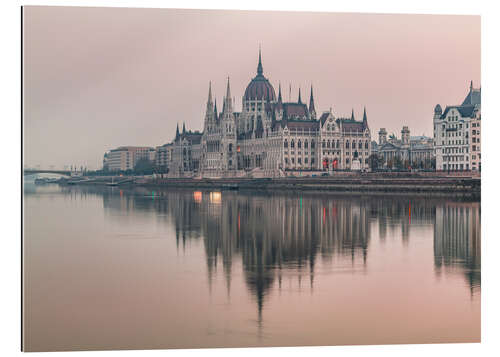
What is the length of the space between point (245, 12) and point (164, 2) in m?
1.34

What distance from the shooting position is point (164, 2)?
41.1ft

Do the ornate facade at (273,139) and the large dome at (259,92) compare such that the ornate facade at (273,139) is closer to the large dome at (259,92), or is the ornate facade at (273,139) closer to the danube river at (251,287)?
the large dome at (259,92)

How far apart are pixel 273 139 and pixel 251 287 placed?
8624 centimetres

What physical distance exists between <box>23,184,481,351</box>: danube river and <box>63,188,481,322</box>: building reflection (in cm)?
5

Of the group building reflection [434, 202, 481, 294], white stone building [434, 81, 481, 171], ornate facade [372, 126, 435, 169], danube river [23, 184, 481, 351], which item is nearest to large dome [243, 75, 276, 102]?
ornate facade [372, 126, 435, 169]

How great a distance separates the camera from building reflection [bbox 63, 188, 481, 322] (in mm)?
→ 15398

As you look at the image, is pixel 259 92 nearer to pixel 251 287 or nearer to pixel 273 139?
pixel 273 139

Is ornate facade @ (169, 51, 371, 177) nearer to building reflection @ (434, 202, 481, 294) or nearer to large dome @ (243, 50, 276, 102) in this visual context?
large dome @ (243, 50, 276, 102)

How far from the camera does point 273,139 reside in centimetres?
9938

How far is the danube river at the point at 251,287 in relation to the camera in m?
10.7

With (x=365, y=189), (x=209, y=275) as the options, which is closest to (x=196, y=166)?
(x=365, y=189)

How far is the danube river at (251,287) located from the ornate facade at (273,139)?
213 ft

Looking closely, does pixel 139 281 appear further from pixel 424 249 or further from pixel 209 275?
pixel 424 249

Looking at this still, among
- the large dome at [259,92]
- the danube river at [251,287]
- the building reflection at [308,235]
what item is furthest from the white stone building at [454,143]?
the large dome at [259,92]
